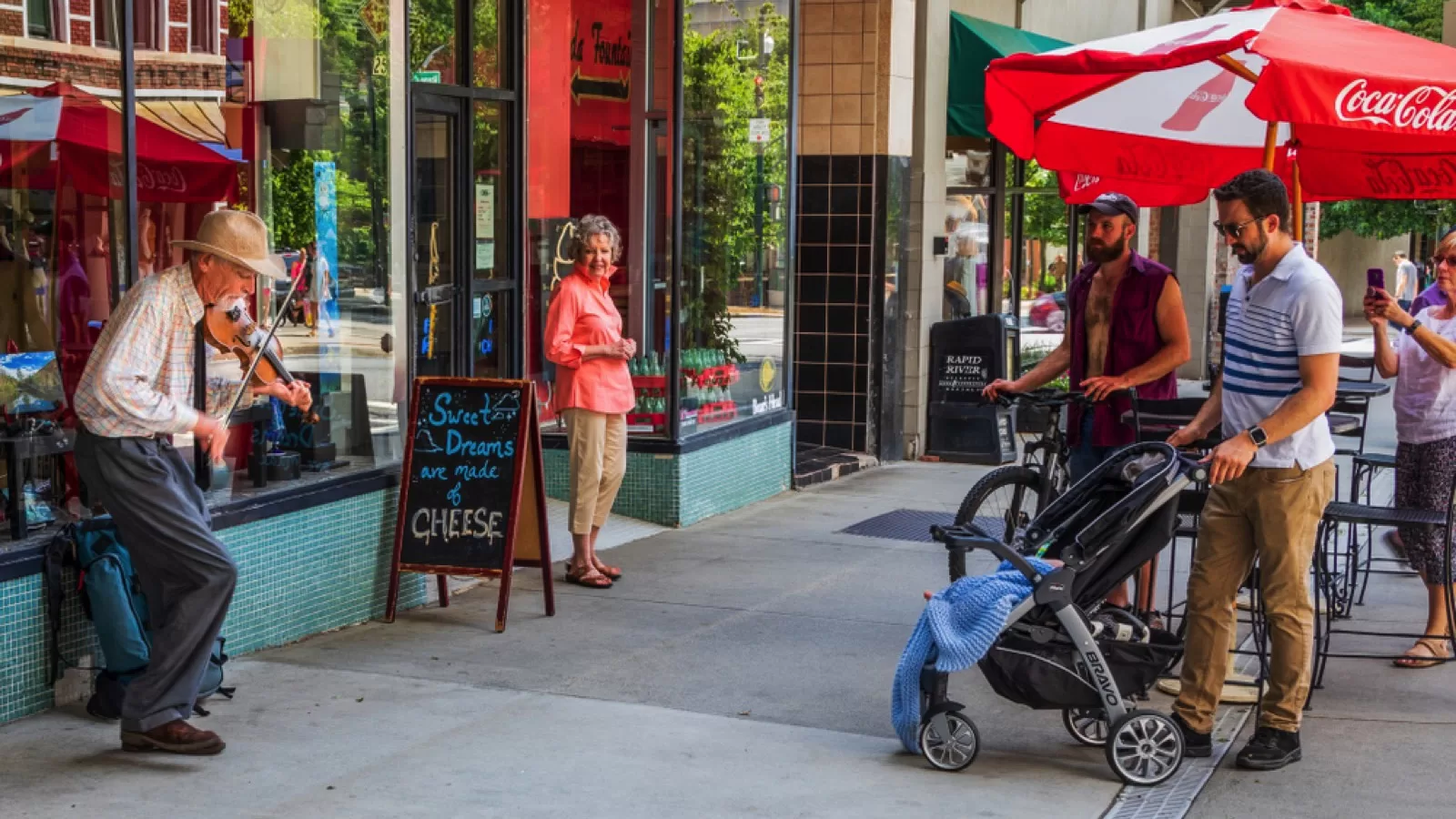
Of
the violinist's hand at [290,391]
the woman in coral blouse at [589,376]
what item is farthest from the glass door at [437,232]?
the violinist's hand at [290,391]

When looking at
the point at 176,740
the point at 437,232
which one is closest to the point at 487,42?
the point at 437,232

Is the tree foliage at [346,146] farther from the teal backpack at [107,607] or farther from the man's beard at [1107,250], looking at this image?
the man's beard at [1107,250]

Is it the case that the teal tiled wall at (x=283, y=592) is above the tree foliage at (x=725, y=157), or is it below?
below

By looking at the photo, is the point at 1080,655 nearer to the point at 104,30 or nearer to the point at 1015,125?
the point at 1015,125

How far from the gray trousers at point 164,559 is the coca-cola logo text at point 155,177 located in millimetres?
1319

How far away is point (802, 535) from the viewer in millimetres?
10023

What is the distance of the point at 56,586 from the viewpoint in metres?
5.90

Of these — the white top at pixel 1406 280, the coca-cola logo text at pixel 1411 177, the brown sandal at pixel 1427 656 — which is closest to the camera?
the brown sandal at pixel 1427 656

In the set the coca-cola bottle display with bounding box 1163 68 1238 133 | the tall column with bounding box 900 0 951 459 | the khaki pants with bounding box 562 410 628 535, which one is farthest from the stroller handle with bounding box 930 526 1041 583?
the tall column with bounding box 900 0 951 459

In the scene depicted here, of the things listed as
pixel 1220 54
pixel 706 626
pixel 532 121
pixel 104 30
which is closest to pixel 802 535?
pixel 706 626

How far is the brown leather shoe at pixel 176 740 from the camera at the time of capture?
5.49 metres

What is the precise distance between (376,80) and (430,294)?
1.19m

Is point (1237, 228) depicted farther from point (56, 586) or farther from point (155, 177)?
point (56, 586)

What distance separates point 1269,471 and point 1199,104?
3.62m
